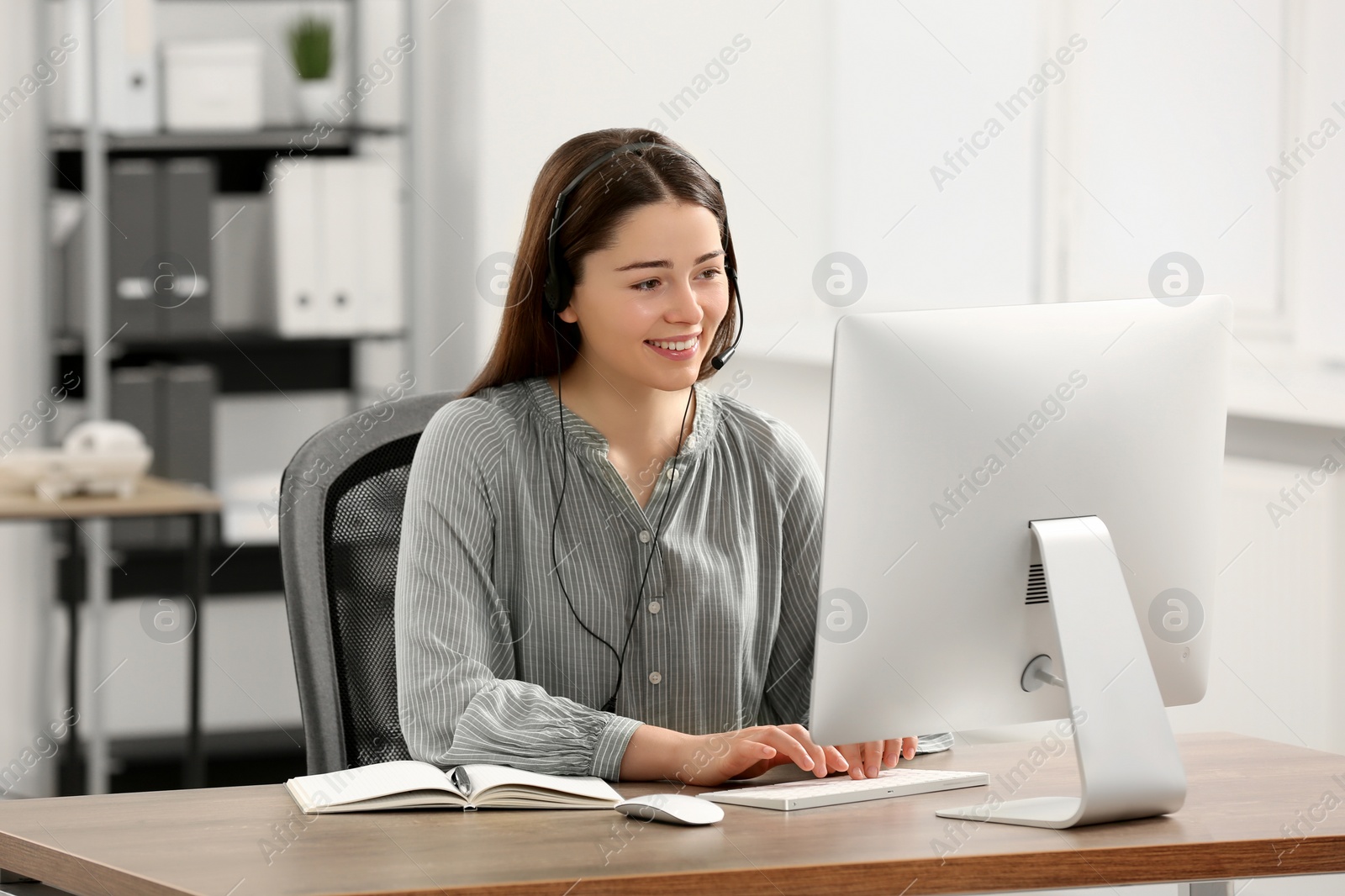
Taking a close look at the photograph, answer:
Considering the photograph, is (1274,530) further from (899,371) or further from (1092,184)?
(899,371)

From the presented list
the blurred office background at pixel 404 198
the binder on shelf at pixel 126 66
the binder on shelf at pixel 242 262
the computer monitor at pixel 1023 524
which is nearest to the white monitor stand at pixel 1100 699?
the computer monitor at pixel 1023 524

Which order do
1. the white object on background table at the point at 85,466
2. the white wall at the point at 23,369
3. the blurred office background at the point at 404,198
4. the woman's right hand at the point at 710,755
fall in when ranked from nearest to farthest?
the woman's right hand at the point at 710,755 → the blurred office background at the point at 404,198 → the white object on background table at the point at 85,466 → the white wall at the point at 23,369

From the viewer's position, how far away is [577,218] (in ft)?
5.38

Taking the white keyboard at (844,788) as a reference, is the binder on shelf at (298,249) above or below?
above

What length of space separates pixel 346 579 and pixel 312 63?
254 cm

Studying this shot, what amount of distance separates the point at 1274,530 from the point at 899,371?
53.4 inches

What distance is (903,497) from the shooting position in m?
1.27

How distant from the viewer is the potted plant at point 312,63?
3910 millimetres

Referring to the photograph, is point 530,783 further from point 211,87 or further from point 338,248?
point 211,87

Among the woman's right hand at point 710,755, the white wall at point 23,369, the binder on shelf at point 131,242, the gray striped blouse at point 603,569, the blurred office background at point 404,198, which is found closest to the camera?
the woman's right hand at point 710,755

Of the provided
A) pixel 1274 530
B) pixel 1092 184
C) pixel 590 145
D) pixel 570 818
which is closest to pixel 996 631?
pixel 570 818

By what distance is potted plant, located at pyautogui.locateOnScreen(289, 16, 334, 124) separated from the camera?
3.91 meters

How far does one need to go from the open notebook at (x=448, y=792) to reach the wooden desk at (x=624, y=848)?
11mm

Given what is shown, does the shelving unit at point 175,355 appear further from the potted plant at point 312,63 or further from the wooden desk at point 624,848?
the wooden desk at point 624,848
